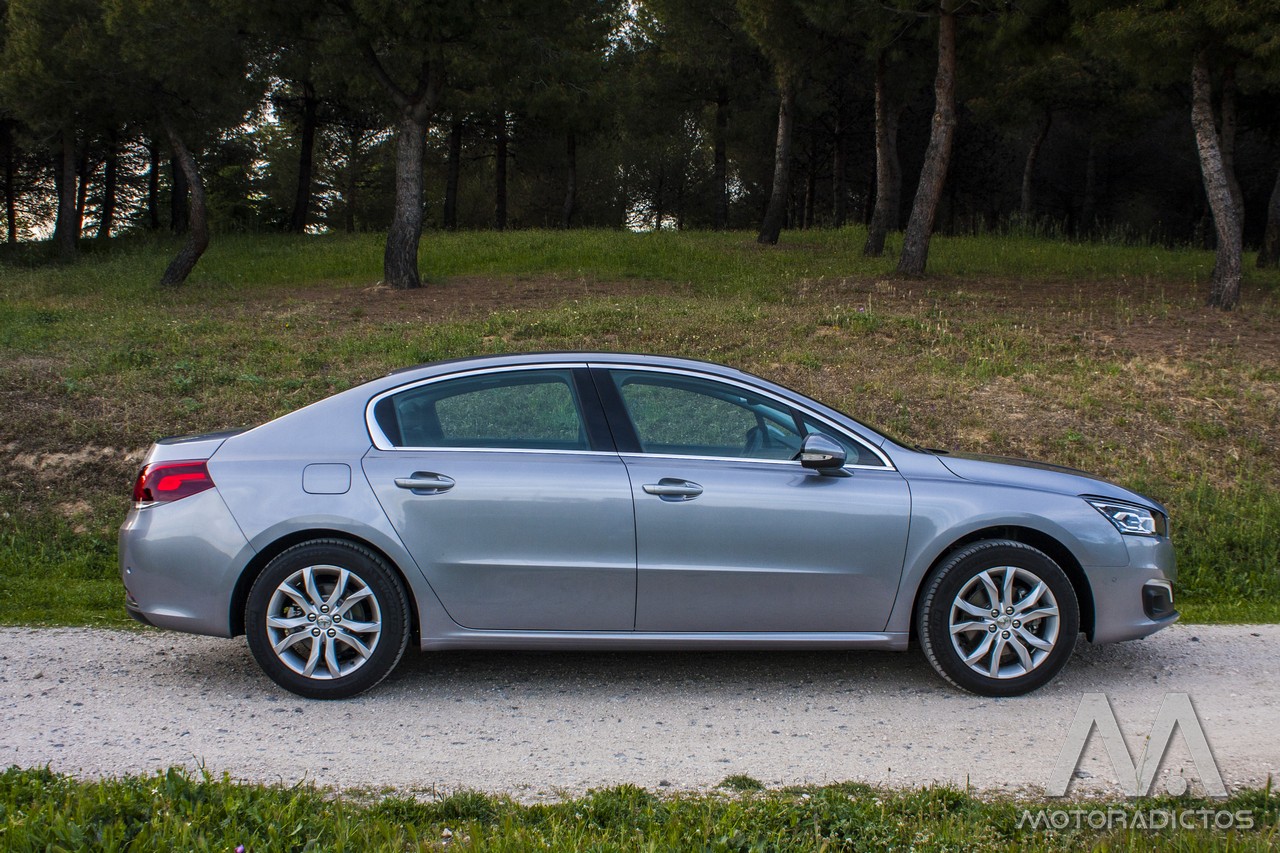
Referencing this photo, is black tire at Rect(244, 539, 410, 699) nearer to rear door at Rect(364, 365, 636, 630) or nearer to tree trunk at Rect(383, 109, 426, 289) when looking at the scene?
rear door at Rect(364, 365, 636, 630)

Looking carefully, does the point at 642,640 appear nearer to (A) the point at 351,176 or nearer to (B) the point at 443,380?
(B) the point at 443,380

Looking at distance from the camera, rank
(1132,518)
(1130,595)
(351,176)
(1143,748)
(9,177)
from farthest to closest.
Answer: (351,176) < (9,177) < (1132,518) < (1130,595) < (1143,748)

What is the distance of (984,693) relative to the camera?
516cm

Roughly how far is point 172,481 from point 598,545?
1.98m

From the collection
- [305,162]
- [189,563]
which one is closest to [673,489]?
[189,563]

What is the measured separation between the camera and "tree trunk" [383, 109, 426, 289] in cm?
1784

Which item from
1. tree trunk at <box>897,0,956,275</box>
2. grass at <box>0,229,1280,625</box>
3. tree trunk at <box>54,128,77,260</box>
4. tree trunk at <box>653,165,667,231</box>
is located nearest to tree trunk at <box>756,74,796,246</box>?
grass at <box>0,229,1280,625</box>

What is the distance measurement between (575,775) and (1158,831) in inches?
79.1

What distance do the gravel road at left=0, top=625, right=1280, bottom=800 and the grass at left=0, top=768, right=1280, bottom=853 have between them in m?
0.27

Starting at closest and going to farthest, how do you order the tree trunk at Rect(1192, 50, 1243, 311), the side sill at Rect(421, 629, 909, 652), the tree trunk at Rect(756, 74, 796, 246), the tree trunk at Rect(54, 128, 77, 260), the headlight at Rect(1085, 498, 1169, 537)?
the side sill at Rect(421, 629, 909, 652) → the headlight at Rect(1085, 498, 1169, 537) → the tree trunk at Rect(1192, 50, 1243, 311) → the tree trunk at Rect(756, 74, 796, 246) → the tree trunk at Rect(54, 128, 77, 260)

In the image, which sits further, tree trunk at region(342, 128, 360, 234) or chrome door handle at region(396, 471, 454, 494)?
tree trunk at region(342, 128, 360, 234)

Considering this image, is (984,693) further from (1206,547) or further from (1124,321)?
(1124,321)

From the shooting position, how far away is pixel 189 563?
5.04m

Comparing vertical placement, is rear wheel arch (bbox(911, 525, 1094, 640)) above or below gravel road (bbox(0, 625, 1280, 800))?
above
